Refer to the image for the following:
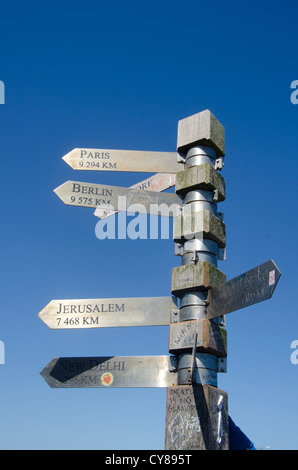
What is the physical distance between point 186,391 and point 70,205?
2.35 meters

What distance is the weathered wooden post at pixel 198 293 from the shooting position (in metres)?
4.47

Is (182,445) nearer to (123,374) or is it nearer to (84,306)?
(123,374)

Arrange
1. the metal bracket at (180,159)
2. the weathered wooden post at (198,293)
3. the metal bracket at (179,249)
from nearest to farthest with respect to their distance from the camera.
A: the weathered wooden post at (198,293) < the metal bracket at (179,249) < the metal bracket at (180,159)

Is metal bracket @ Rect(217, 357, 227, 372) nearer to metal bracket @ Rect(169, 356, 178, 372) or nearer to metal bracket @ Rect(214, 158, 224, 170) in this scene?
metal bracket @ Rect(169, 356, 178, 372)


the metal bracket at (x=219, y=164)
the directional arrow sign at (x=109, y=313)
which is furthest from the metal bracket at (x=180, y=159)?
the directional arrow sign at (x=109, y=313)

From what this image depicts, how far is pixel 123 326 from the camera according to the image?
518 centimetres

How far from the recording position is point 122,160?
5.87m

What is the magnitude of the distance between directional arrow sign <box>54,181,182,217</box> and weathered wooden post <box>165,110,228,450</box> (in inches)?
7.6

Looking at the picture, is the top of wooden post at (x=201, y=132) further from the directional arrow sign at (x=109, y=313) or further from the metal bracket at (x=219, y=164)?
the directional arrow sign at (x=109, y=313)

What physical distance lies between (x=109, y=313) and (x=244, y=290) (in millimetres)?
1605

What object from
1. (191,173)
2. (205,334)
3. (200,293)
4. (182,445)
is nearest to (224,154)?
(191,173)

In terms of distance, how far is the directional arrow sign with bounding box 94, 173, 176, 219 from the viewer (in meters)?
5.91

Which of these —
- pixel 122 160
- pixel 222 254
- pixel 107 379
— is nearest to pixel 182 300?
pixel 222 254

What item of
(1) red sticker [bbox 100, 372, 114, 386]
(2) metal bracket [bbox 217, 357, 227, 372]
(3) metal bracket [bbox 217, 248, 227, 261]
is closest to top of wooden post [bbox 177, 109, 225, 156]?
(3) metal bracket [bbox 217, 248, 227, 261]
